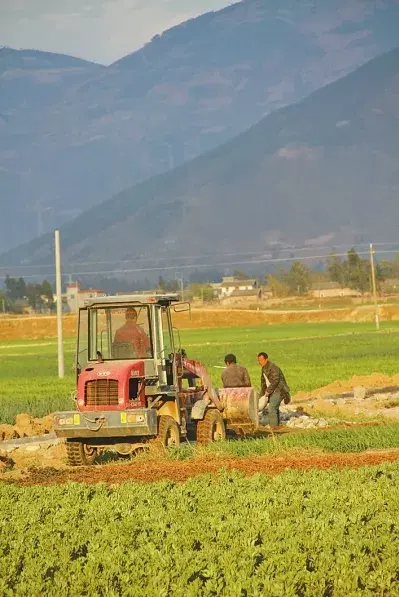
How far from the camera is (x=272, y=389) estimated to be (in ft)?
82.6

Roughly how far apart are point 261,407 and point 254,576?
1583 centimetres

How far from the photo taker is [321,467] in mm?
16766

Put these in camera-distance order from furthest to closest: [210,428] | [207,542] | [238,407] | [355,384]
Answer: [355,384] < [238,407] < [210,428] < [207,542]

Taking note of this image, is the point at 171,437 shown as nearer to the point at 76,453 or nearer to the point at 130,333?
the point at 76,453

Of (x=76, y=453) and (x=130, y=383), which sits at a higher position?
(x=130, y=383)

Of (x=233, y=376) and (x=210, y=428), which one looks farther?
(x=233, y=376)

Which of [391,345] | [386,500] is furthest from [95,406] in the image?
[391,345]

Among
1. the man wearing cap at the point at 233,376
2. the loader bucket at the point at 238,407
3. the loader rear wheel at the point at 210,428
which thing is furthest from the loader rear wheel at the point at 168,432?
the man wearing cap at the point at 233,376

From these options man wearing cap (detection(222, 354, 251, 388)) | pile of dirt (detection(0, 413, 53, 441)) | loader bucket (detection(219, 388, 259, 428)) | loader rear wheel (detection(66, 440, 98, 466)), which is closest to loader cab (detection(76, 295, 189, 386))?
loader rear wheel (detection(66, 440, 98, 466))

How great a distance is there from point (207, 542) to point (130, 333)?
10.1 meters

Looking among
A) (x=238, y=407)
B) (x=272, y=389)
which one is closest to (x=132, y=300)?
(x=238, y=407)

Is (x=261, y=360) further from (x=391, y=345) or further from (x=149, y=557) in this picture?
(x=391, y=345)

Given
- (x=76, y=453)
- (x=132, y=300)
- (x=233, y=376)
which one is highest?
(x=132, y=300)

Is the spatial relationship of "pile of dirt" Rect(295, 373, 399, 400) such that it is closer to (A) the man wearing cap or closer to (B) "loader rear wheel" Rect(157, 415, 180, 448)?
(A) the man wearing cap
